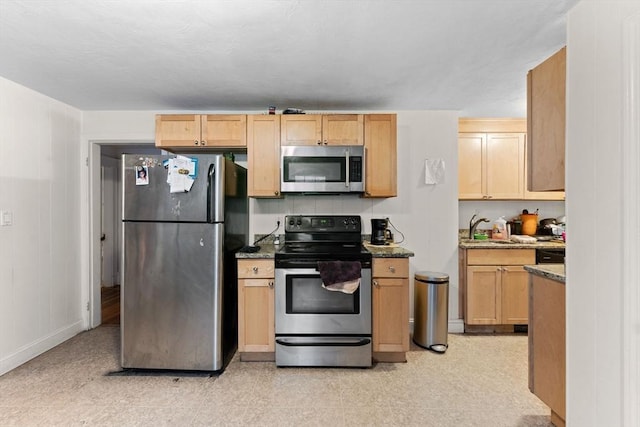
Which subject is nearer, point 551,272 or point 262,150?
point 551,272

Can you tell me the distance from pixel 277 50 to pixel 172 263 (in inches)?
68.5

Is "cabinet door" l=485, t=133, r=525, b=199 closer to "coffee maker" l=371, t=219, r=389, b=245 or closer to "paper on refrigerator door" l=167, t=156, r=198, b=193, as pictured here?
"coffee maker" l=371, t=219, r=389, b=245

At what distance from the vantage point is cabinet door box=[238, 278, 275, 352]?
2490 mm

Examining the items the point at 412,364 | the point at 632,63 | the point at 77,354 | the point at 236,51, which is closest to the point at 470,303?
the point at 412,364

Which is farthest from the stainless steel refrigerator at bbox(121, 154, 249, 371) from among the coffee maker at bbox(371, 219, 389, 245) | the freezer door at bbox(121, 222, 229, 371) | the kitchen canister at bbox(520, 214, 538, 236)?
the kitchen canister at bbox(520, 214, 538, 236)

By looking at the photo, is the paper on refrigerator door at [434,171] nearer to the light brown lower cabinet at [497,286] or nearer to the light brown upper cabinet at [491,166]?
the light brown upper cabinet at [491,166]

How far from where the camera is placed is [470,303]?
310 cm

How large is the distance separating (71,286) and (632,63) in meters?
4.30

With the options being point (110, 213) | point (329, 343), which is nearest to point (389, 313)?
point (329, 343)

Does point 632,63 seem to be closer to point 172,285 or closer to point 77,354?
point 172,285

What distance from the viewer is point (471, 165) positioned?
3.41m

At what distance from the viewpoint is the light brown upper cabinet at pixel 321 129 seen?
2.79m

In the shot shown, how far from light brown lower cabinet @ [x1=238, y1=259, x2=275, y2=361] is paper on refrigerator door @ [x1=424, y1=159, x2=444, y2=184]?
189cm

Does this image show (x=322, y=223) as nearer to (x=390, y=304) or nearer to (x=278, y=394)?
(x=390, y=304)
